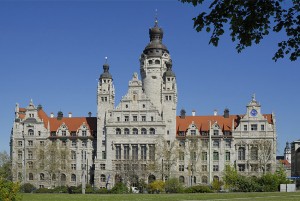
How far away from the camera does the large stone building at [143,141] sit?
9200cm

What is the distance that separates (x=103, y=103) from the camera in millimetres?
97375

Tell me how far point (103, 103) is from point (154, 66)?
41.3 ft

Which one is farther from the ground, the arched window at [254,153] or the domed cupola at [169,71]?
the domed cupola at [169,71]

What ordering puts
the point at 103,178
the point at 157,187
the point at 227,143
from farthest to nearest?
1. the point at 103,178
2. the point at 227,143
3. the point at 157,187

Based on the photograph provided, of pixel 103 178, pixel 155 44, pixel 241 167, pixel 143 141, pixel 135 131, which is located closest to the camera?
pixel 143 141

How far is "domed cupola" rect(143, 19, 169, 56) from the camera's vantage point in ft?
333

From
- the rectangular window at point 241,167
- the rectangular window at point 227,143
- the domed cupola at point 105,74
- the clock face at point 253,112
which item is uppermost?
the domed cupola at point 105,74

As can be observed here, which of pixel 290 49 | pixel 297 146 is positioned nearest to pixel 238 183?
pixel 290 49

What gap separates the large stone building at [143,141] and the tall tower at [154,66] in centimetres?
20

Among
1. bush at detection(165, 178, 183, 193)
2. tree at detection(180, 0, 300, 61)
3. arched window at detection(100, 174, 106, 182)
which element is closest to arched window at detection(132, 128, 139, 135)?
arched window at detection(100, 174, 106, 182)

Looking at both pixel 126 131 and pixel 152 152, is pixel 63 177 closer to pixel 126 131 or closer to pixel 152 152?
→ pixel 126 131

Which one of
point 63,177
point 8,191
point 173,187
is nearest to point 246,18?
point 8,191

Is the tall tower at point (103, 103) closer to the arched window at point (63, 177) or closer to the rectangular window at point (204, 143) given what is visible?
the arched window at point (63, 177)

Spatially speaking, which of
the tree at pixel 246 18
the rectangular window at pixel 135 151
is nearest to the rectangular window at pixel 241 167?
the rectangular window at pixel 135 151
